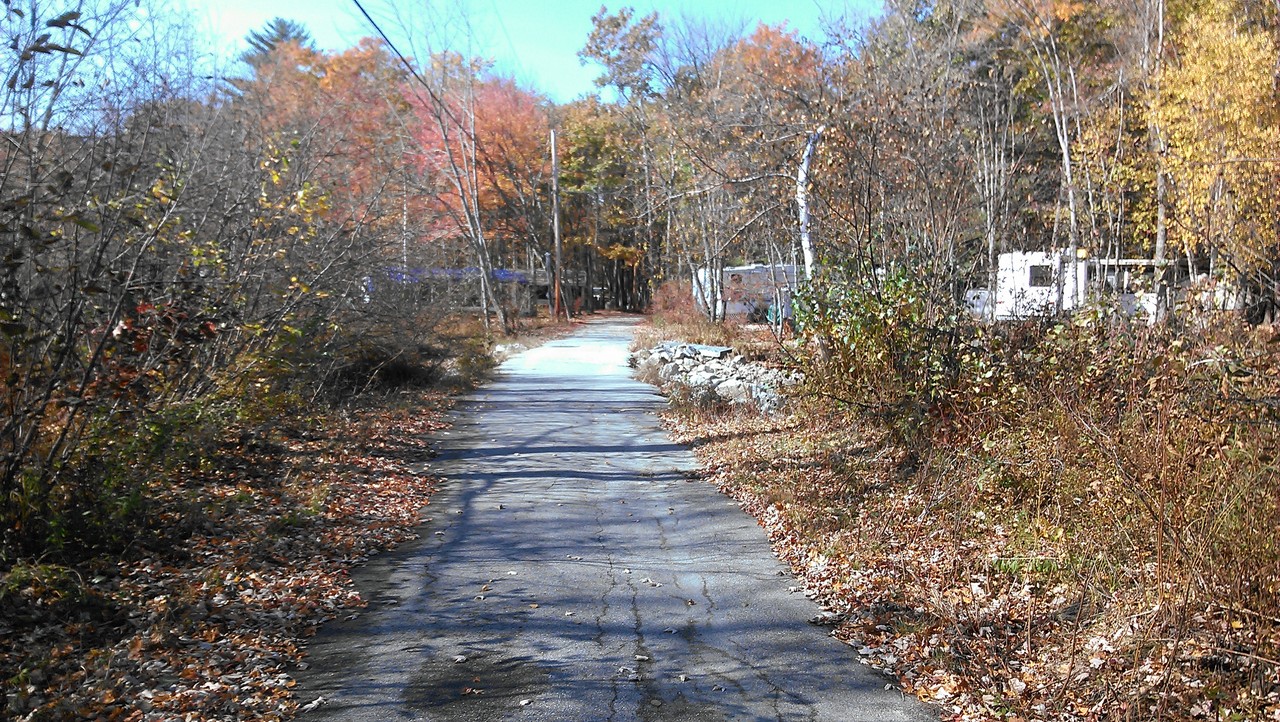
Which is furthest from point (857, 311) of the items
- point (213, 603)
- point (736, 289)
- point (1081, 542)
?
point (736, 289)

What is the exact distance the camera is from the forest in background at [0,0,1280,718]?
205 inches

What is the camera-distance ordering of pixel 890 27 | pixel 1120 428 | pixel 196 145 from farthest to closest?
pixel 890 27, pixel 196 145, pixel 1120 428

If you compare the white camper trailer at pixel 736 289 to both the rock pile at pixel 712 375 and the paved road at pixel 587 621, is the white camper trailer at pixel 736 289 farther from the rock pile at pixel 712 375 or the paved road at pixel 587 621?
the paved road at pixel 587 621

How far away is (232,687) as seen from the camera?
4.94 metres

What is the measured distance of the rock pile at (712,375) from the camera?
14.2m

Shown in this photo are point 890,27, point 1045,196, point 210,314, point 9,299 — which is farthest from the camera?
point 1045,196

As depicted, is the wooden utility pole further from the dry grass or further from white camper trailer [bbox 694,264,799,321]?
the dry grass

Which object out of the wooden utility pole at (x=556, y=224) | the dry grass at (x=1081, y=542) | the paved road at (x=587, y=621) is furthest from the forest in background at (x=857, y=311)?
the wooden utility pole at (x=556, y=224)

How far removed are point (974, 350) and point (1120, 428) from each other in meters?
2.90

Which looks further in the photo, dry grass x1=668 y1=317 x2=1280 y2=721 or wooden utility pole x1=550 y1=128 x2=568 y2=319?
wooden utility pole x1=550 y1=128 x2=568 y2=319

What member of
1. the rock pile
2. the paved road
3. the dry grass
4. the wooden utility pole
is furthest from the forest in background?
the wooden utility pole

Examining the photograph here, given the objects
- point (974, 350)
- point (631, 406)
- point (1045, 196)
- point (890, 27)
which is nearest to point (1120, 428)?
point (974, 350)

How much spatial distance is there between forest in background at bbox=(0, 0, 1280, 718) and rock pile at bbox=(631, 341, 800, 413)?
7.57 feet

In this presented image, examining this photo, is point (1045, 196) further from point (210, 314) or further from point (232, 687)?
point (232, 687)
